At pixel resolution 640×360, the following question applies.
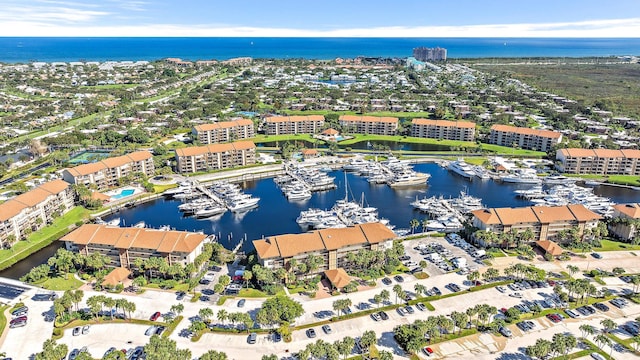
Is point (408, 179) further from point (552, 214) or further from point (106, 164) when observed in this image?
point (106, 164)

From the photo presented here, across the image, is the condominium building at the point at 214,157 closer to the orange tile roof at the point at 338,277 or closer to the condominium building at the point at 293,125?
the condominium building at the point at 293,125

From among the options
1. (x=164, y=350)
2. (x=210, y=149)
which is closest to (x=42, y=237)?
(x=210, y=149)

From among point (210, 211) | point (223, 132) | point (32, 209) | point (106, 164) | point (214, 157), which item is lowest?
point (210, 211)

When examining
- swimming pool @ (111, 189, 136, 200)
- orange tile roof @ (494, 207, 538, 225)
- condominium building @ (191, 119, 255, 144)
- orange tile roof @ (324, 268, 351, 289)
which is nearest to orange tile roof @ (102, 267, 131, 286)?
orange tile roof @ (324, 268, 351, 289)

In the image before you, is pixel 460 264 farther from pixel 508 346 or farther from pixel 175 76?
pixel 175 76

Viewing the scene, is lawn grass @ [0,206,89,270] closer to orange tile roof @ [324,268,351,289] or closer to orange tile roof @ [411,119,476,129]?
orange tile roof @ [324,268,351,289]

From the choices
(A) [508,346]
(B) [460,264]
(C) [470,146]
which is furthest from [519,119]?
(A) [508,346]

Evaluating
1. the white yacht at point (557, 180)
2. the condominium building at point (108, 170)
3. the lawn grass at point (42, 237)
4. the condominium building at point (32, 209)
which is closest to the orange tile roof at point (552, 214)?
the white yacht at point (557, 180)
